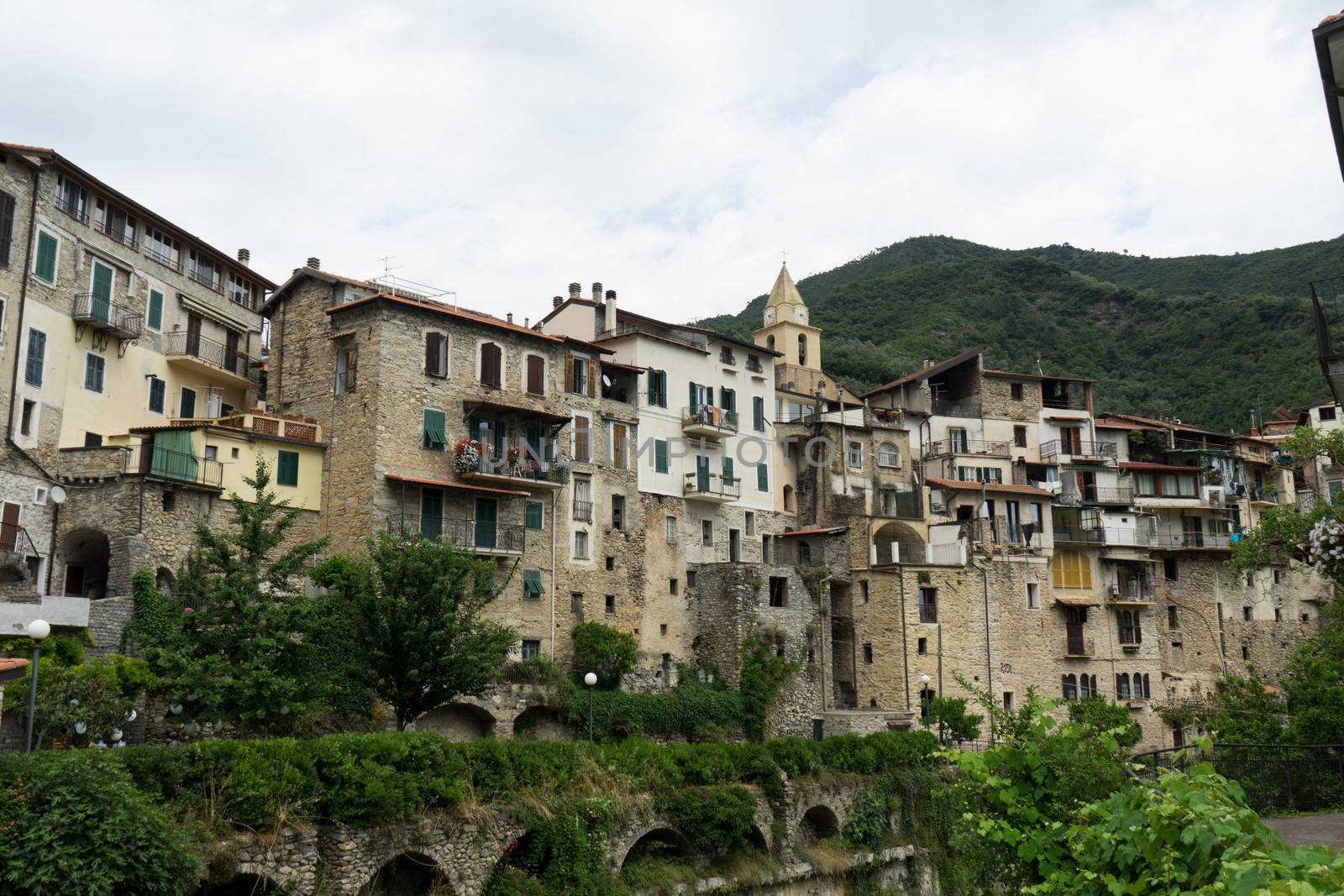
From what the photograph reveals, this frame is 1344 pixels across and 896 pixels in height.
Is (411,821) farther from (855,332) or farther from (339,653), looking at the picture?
(855,332)

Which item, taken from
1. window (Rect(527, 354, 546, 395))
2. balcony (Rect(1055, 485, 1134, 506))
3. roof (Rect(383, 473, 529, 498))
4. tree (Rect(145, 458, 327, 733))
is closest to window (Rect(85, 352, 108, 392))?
roof (Rect(383, 473, 529, 498))

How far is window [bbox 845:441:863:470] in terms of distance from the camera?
178 ft

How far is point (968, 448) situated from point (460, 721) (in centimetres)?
3278

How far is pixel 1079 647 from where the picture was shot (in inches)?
2192

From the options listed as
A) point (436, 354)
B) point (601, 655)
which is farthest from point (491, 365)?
point (601, 655)

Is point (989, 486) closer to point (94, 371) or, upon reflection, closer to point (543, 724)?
point (543, 724)

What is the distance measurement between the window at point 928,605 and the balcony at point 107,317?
1311 inches

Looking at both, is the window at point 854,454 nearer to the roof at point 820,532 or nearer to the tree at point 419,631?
the roof at point 820,532

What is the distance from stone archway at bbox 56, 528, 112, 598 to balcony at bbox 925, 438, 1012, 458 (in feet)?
125

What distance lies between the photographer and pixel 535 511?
42.6m

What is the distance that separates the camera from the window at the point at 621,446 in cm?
4612

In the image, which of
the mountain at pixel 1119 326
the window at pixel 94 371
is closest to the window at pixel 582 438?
the window at pixel 94 371

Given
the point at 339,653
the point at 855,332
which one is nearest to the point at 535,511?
the point at 339,653

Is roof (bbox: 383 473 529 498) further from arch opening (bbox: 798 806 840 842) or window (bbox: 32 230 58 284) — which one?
arch opening (bbox: 798 806 840 842)
